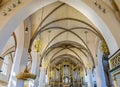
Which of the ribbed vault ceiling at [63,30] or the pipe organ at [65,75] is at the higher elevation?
the ribbed vault ceiling at [63,30]

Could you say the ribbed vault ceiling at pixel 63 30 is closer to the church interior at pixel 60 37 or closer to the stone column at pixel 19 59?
the church interior at pixel 60 37

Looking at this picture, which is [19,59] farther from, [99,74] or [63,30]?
[99,74]

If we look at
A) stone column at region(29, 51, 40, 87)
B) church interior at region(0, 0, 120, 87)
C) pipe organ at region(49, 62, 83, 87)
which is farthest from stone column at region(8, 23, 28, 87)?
pipe organ at region(49, 62, 83, 87)

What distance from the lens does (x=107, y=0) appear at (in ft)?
17.0

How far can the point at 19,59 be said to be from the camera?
740 centimetres

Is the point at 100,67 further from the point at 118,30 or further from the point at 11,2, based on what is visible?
the point at 11,2

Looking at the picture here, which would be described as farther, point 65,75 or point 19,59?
point 65,75

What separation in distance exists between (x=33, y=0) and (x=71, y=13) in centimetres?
426

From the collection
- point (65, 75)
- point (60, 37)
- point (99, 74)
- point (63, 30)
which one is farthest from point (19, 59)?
point (65, 75)

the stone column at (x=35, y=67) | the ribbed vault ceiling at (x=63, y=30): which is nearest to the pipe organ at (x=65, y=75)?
the ribbed vault ceiling at (x=63, y=30)

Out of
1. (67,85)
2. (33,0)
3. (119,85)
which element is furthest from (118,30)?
(67,85)

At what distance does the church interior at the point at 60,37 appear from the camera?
4.89m

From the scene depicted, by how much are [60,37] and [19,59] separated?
554 centimetres

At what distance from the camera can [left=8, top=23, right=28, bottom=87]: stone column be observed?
689cm
